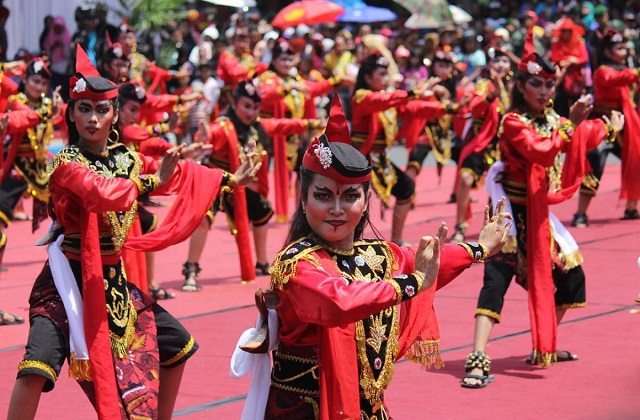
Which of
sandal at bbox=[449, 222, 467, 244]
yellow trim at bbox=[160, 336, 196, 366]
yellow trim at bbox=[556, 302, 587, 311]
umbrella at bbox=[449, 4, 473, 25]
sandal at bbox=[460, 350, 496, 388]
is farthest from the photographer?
umbrella at bbox=[449, 4, 473, 25]

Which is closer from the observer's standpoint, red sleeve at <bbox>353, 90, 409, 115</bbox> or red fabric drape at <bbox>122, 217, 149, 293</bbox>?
red fabric drape at <bbox>122, 217, 149, 293</bbox>

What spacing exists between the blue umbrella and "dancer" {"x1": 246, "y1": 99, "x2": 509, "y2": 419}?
1837 centimetres

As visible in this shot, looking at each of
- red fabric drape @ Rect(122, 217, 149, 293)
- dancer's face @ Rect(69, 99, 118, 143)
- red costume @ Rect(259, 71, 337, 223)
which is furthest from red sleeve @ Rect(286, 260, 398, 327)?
red costume @ Rect(259, 71, 337, 223)

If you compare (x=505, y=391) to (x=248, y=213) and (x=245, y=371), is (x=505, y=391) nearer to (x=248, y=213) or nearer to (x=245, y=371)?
(x=245, y=371)

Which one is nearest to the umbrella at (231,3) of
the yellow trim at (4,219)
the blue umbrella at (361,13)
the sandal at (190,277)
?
the blue umbrella at (361,13)

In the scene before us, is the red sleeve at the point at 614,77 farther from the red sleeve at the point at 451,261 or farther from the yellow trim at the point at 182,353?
the red sleeve at the point at 451,261

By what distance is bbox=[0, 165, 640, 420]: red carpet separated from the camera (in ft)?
21.7

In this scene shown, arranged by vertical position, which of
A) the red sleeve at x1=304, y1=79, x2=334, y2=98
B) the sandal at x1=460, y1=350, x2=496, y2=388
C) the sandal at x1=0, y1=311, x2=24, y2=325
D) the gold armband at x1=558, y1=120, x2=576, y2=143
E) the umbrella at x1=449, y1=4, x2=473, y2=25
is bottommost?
the sandal at x1=0, y1=311, x2=24, y2=325

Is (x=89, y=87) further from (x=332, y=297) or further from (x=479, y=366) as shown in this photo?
(x=479, y=366)

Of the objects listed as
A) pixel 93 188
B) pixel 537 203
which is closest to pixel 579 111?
pixel 537 203

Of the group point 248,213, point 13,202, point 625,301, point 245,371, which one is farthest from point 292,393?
point 13,202

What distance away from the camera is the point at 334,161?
436cm

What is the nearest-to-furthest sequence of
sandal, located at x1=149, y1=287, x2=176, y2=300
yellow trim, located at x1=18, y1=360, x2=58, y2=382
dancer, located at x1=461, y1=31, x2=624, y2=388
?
1. yellow trim, located at x1=18, y1=360, x2=58, y2=382
2. dancer, located at x1=461, y1=31, x2=624, y2=388
3. sandal, located at x1=149, y1=287, x2=176, y2=300

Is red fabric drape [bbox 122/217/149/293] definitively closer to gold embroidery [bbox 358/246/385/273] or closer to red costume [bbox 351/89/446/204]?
gold embroidery [bbox 358/246/385/273]
